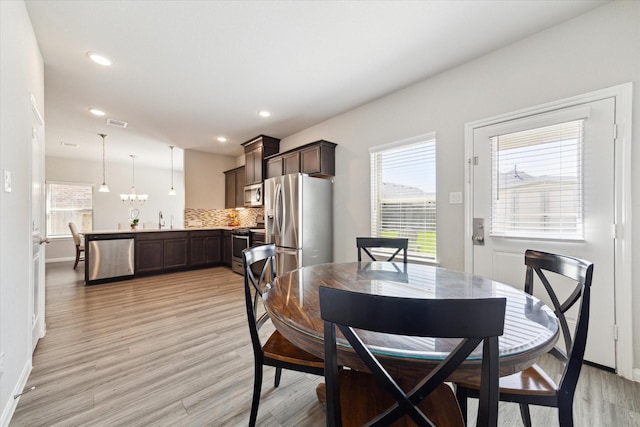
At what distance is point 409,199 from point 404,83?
4.58 ft

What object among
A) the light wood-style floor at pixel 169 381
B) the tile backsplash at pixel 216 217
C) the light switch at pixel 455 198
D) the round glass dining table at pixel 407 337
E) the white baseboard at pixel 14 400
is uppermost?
the light switch at pixel 455 198

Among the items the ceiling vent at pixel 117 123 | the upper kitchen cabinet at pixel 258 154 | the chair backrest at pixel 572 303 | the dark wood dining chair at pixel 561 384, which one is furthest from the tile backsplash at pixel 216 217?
the dark wood dining chair at pixel 561 384

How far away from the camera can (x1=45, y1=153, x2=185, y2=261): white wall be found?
6785mm

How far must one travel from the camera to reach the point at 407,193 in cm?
320

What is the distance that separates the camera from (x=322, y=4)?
191cm

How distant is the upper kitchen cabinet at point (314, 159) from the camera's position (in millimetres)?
3913

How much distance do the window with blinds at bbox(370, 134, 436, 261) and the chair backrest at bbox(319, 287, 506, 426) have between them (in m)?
2.44

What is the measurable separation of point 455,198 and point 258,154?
3.80 metres

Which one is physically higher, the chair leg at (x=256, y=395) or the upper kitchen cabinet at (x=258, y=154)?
the upper kitchen cabinet at (x=258, y=154)

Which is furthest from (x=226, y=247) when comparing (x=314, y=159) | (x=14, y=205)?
(x=14, y=205)

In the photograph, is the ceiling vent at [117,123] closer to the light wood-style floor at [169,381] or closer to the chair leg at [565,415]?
the light wood-style floor at [169,381]

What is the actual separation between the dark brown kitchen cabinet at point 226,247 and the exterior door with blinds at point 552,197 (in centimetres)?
489

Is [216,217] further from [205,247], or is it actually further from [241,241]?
[241,241]

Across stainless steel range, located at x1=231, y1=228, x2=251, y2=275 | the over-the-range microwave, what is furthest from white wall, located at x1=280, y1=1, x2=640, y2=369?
stainless steel range, located at x1=231, y1=228, x2=251, y2=275
